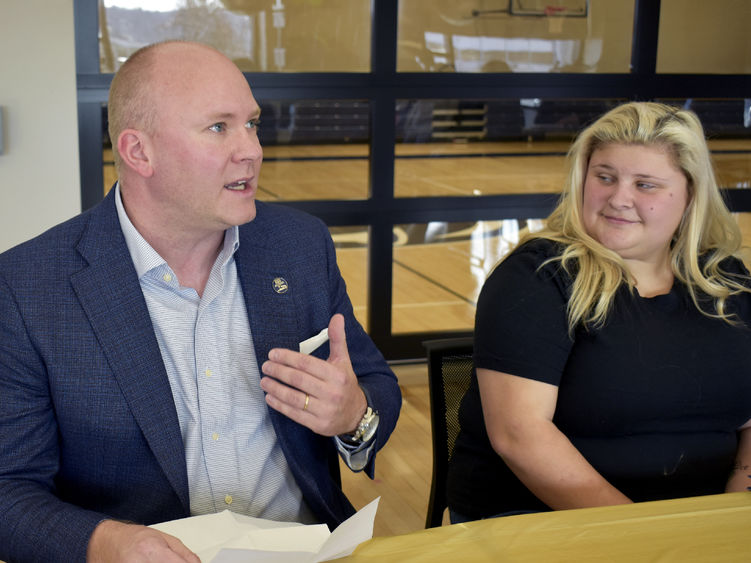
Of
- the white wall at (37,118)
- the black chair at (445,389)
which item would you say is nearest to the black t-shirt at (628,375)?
the black chair at (445,389)

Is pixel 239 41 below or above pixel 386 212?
above

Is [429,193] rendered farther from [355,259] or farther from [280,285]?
[280,285]

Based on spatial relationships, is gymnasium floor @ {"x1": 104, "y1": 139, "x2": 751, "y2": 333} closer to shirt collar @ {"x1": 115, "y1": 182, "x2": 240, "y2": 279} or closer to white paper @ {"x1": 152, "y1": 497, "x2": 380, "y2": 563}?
shirt collar @ {"x1": 115, "y1": 182, "x2": 240, "y2": 279}

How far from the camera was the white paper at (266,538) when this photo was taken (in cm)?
115

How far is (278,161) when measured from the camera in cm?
418

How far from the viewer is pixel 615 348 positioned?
182cm

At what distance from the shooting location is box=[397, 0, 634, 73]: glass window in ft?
13.7

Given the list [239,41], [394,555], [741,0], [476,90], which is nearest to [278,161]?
[239,41]

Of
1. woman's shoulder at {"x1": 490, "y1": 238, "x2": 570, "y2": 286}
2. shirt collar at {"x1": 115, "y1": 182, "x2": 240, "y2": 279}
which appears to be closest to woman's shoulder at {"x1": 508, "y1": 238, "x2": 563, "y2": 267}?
woman's shoulder at {"x1": 490, "y1": 238, "x2": 570, "y2": 286}

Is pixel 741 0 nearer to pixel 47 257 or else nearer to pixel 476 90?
pixel 476 90

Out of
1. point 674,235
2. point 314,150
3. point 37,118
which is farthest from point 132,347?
point 314,150

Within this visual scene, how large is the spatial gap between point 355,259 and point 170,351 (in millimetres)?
2830

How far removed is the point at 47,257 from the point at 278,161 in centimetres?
269

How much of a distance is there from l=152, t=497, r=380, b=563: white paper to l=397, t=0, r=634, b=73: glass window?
10.5ft
